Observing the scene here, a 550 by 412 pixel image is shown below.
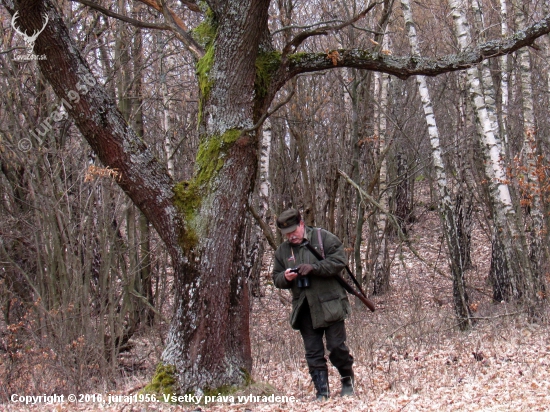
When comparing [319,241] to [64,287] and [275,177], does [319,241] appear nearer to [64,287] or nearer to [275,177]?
[64,287]

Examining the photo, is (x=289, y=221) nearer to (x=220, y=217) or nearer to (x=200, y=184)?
(x=220, y=217)

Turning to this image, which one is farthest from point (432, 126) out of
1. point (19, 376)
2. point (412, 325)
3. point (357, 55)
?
point (19, 376)

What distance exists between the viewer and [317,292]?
18.3ft

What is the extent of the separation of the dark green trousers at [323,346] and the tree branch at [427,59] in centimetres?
243

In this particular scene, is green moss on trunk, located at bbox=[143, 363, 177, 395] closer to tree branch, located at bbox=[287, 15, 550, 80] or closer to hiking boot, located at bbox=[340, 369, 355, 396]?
hiking boot, located at bbox=[340, 369, 355, 396]

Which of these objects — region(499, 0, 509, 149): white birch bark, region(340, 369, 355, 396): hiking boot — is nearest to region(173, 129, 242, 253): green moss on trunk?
region(340, 369, 355, 396): hiking boot

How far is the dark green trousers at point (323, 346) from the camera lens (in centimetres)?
557

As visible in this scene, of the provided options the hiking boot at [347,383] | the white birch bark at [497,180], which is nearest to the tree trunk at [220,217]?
the hiking boot at [347,383]

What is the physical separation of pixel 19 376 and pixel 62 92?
385cm

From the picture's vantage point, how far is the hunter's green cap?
5.59 meters

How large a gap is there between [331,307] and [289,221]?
90 cm

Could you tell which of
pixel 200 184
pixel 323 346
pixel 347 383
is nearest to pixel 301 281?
pixel 323 346

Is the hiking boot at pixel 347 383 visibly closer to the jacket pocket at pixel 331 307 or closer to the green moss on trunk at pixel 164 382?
the jacket pocket at pixel 331 307

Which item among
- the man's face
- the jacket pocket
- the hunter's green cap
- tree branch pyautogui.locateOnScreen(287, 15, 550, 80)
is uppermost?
tree branch pyautogui.locateOnScreen(287, 15, 550, 80)
